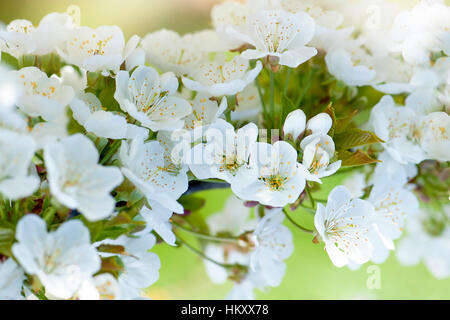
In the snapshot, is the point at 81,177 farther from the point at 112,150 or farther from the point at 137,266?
the point at 137,266

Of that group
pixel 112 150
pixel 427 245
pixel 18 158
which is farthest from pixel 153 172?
pixel 427 245

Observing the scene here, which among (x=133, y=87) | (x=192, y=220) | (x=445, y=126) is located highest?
(x=133, y=87)

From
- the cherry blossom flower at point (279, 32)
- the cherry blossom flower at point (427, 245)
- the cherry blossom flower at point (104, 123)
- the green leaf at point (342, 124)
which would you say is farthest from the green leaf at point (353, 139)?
the cherry blossom flower at point (427, 245)

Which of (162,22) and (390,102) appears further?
(162,22)

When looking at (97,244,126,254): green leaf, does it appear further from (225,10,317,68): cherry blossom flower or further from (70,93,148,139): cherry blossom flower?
(225,10,317,68): cherry blossom flower

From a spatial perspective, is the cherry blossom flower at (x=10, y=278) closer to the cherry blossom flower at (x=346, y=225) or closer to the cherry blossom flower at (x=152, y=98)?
the cherry blossom flower at (x=152, y=98)

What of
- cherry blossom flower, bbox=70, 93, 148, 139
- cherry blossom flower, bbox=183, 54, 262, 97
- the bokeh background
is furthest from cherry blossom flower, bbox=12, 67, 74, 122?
the bokeh background

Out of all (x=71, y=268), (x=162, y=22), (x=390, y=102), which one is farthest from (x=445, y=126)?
(x=162, y=22)
